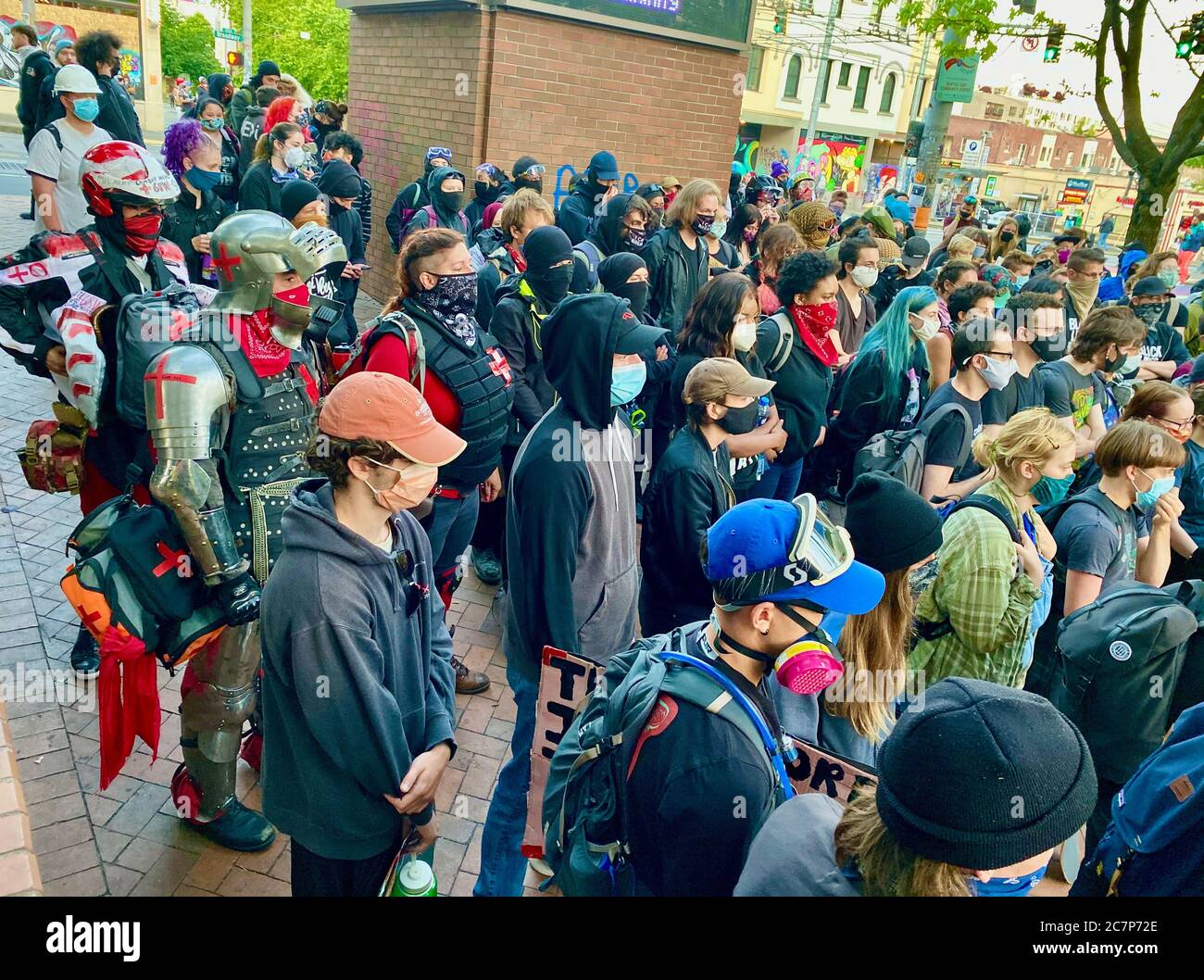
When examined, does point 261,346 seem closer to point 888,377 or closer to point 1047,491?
point 888,377

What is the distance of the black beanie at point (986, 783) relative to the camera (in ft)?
4.99

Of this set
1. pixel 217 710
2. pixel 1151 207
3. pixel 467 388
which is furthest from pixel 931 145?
pixel 217 710

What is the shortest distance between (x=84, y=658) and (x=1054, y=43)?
17.1m

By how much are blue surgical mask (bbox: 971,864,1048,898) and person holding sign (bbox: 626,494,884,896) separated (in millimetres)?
449

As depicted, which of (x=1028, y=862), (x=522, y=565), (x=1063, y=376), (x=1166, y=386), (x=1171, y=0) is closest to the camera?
(x=1028, y=862)

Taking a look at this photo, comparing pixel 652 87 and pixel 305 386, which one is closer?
pixel 305 386

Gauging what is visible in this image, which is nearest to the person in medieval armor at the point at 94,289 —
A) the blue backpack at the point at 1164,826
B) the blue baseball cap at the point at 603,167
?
the blue backpack at the point at 1164,826

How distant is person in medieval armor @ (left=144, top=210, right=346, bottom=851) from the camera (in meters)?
2.85

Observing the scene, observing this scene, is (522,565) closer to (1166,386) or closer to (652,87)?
(1166,386)

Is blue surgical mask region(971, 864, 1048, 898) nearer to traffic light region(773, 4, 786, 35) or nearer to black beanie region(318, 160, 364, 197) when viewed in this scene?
black beanie region(318, 160, 364, 197)

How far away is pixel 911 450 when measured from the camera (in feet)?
15.3
